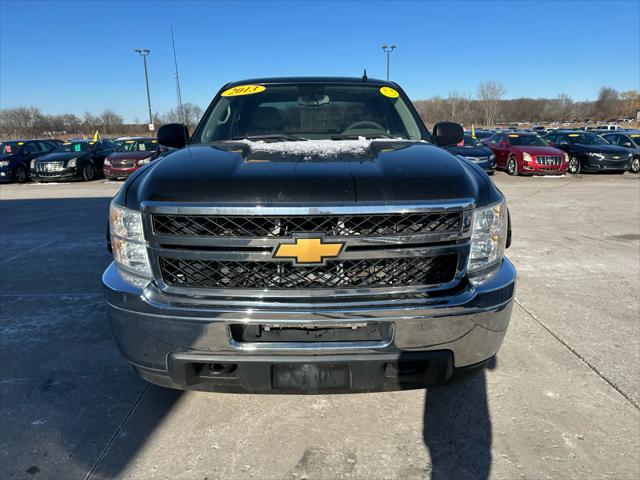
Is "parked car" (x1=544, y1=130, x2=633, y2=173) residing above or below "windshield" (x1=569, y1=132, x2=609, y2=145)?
below

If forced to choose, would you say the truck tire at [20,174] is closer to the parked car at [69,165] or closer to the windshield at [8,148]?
the windshield at [8,148]

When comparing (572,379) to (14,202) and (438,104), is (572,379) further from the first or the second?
(438,104)

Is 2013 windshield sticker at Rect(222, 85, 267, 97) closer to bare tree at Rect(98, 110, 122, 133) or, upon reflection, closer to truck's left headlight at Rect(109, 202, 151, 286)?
truck's left headlight at Rect(109, 202, 151, 286)

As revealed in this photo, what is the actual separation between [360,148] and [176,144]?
1615mm

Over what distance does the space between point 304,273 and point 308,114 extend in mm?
1864

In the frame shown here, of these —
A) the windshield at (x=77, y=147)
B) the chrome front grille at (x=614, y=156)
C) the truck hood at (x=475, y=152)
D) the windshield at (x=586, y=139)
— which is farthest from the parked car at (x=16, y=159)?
the chrome front grille at (x=614, y=156)

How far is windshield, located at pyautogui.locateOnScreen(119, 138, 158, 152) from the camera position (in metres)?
17.6

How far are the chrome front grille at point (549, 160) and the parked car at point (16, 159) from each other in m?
19.2

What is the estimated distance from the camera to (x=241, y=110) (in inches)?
144

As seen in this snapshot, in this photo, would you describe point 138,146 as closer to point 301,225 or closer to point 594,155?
point 594,155

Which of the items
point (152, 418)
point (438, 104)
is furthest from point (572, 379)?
point (438, 104)

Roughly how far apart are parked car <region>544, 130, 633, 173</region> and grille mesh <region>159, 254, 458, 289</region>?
17.9m

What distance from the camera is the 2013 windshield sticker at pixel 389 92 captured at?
3.89 metres

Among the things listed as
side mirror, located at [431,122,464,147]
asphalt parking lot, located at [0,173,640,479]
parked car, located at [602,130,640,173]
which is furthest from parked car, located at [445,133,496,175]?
side mirror, located at [431,122,464,147]
